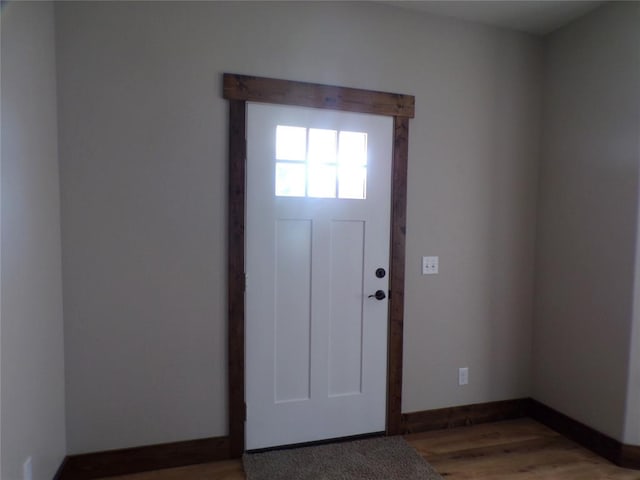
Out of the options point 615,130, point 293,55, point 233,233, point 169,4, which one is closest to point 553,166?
point 615,130

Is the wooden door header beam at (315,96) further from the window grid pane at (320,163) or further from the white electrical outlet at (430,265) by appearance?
the white electrical outlet at (430,265)

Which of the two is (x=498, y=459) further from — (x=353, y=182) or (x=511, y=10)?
(x=511, y=10)

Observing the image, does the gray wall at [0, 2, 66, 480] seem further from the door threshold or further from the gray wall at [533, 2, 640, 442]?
the gray wall at [533, 2, 640, 442]

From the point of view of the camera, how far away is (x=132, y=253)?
78.9 inches

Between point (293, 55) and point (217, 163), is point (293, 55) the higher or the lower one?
the higher one

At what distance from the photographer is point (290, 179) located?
A: 221 centimetres

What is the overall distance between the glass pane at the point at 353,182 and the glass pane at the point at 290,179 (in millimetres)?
244

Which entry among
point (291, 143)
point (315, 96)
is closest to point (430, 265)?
point (291, 143)

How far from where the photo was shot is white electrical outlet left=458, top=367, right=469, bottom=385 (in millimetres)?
2613

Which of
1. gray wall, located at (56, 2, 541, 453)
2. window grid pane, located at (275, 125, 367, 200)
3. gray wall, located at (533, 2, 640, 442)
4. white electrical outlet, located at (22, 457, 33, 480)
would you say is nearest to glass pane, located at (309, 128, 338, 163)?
window grid pane, located at (275, 125, 367, 200)

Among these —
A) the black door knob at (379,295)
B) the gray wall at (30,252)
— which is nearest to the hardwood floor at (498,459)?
the gray wall at (30,252)

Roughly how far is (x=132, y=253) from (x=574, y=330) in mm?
2808

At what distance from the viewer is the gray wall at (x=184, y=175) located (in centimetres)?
194

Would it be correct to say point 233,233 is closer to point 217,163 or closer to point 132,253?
point 217,163
